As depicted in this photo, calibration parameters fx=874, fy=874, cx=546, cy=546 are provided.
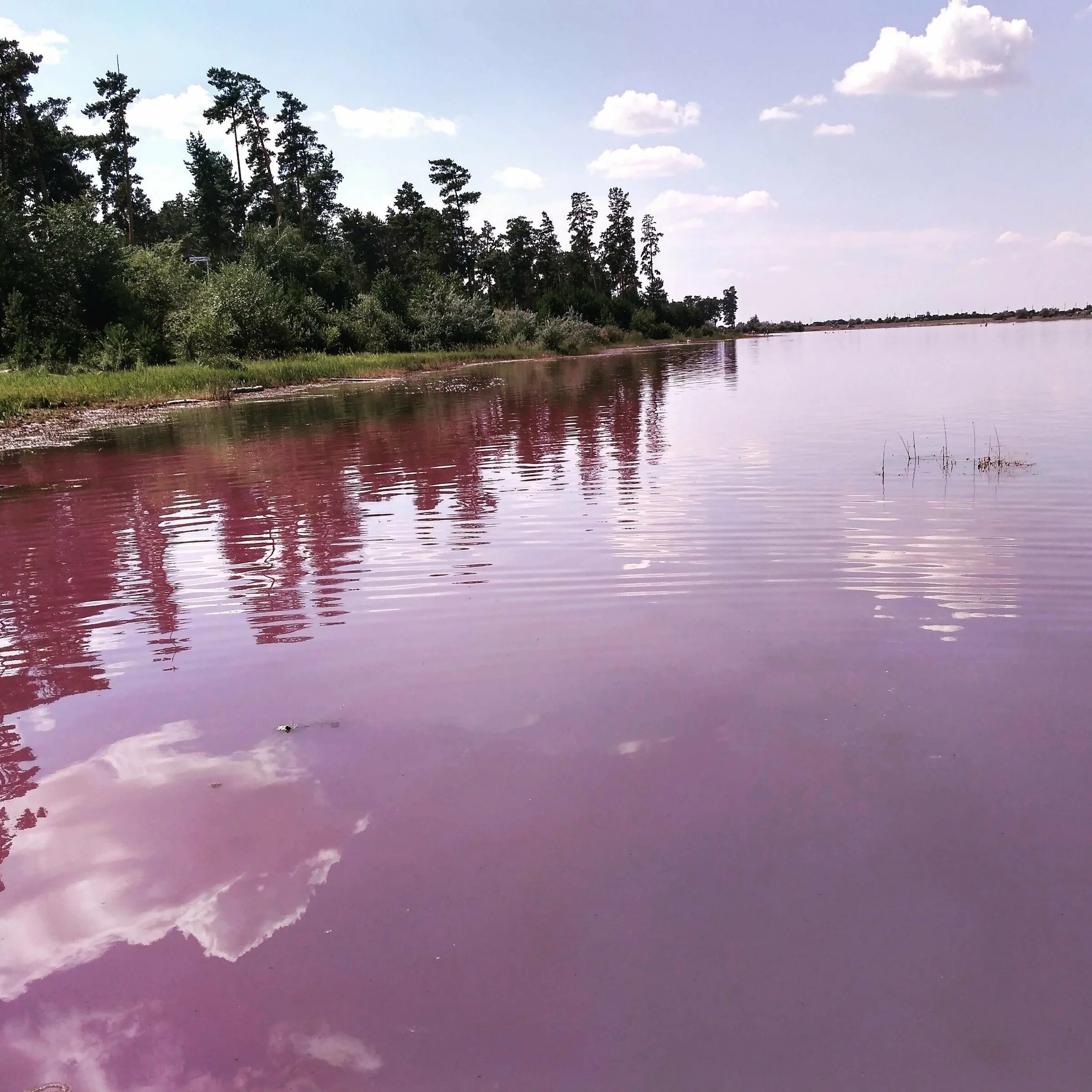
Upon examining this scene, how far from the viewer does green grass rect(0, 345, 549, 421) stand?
89.4 ft

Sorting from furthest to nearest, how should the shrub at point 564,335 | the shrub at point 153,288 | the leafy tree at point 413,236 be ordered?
the leafy tree at point 413,236
the shrub at point 564,335
the shrub at point 153,288

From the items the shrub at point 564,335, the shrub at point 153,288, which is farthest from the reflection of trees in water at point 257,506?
the shrub at point 564,335

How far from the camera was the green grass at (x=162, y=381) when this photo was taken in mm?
27234

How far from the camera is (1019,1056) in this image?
2.68 metres

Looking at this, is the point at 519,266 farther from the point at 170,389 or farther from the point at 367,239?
the point at 170,389

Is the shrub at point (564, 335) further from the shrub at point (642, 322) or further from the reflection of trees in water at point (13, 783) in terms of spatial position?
the reflection of trees in water at point (13, 783)

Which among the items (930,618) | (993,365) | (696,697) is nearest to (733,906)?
(696,697)

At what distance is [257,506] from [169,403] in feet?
67.8

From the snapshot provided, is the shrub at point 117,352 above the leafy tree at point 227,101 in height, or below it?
A: below

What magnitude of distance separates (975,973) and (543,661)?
334cm

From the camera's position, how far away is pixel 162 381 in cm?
3123

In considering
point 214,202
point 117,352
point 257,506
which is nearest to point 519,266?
point 214,202

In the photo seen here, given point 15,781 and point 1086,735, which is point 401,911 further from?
point 1086,735

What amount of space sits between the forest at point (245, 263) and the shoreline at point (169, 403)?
130 inches
